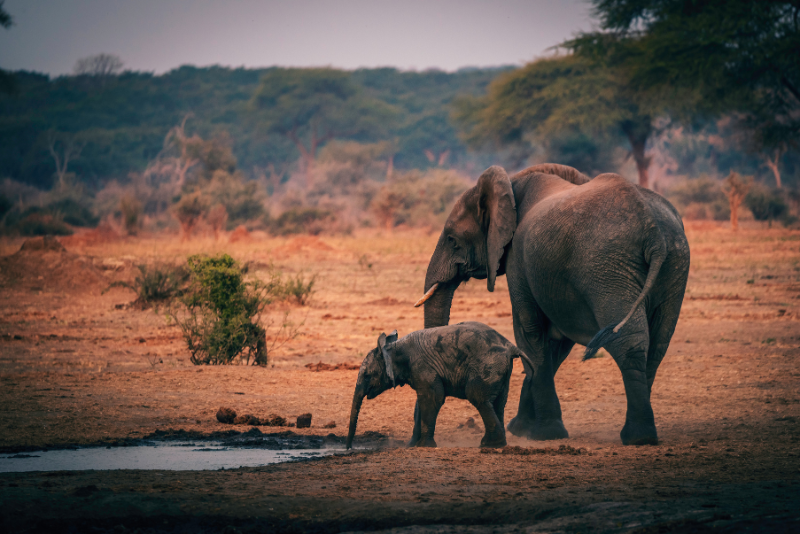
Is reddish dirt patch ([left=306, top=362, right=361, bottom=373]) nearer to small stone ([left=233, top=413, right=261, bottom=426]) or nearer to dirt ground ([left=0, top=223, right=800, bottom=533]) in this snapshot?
dirt ground ([left=0, top=223, right=800, bottom=533])

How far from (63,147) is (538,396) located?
52.6 metres

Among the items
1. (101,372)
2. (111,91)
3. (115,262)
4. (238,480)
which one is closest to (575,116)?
(115,262)

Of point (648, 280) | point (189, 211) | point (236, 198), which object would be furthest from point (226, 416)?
point (236, 198)

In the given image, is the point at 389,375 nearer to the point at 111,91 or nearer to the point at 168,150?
the point at 168,150

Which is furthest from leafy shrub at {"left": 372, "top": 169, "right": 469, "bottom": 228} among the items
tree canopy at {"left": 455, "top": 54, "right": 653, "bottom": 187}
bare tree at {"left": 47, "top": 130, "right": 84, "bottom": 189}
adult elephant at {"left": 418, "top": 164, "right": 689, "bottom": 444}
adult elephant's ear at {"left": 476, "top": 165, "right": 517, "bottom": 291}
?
adult elephant at {"left": 418, "top": 164, "right": 689, "bottom": 444}

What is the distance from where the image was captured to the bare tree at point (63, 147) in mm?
52281

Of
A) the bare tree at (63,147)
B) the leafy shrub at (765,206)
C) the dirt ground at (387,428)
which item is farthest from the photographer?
the bare tree at (63,147)

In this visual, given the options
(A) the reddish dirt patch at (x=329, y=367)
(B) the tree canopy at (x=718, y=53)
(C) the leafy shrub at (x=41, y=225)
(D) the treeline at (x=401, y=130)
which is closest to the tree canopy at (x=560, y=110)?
(D) the treeline at (x=401, y=130)

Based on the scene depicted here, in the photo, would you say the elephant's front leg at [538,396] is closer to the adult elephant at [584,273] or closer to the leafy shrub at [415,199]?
the adult elephant at [584,273]

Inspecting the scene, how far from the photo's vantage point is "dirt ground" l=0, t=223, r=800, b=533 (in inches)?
151

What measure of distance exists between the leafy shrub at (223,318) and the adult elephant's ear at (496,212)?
3643mm

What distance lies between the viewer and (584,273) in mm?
5770

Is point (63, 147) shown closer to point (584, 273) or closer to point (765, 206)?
point (765, 206)

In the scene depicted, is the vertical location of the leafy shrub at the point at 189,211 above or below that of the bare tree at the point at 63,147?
below
